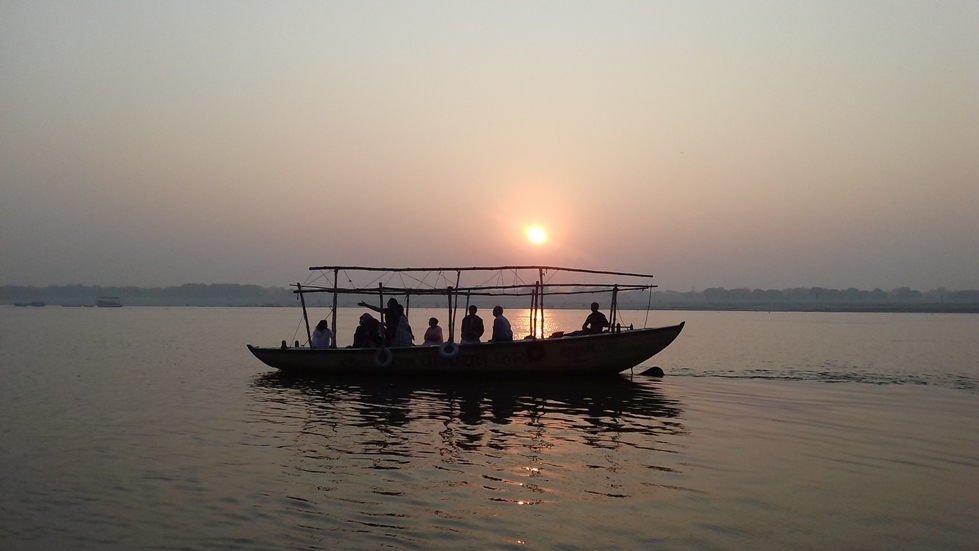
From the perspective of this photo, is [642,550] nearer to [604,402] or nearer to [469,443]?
[469,443]

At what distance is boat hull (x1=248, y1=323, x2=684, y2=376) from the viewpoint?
2212 centimetres

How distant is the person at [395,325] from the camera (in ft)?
76.8

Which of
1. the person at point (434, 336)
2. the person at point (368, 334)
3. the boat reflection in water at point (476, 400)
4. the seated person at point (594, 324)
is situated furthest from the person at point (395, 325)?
the seated person at point (594, 324)

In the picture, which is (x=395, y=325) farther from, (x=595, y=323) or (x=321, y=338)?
(x=595, y=323)

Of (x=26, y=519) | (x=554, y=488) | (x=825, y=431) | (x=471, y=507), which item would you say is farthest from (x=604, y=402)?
(x=26, y=519)

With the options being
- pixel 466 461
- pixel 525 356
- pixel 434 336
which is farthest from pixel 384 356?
pixel 466 461

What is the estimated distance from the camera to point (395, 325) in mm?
23625

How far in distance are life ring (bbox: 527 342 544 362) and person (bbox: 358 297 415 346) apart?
12.3 ft

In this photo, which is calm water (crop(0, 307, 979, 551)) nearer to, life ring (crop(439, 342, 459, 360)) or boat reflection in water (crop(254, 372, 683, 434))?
boat reflection in water (crop(254, 372, 683, 434))

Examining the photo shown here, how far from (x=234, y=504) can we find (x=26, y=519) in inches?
87.5

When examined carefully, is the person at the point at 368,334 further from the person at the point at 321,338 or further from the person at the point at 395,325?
the person at the point at 321,338

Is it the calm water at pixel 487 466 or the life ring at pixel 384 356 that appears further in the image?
the life ring at pixel 384 356

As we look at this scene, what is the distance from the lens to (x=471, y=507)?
9.51m

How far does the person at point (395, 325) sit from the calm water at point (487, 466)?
158cm
